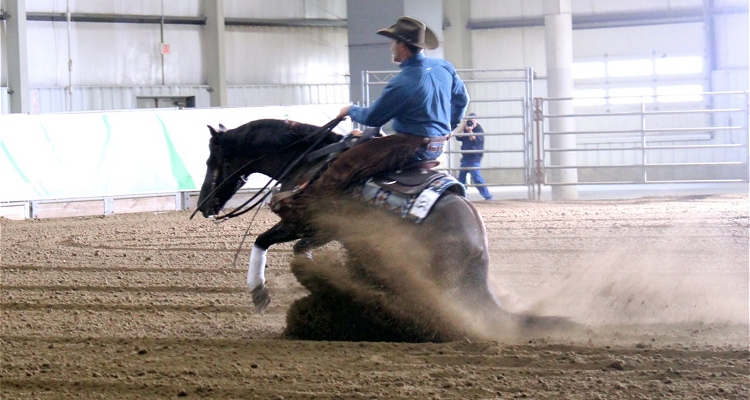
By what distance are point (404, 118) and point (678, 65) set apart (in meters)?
18.6

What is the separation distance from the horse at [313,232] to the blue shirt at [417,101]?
0.40 m

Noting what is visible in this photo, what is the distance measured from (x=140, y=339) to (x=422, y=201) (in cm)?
167

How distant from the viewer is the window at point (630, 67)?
21.7 meters

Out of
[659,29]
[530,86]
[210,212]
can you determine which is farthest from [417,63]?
[659,29]

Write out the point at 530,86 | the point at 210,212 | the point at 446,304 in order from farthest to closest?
the point at 530,86 → the point at 210,212 → the point at 446,304

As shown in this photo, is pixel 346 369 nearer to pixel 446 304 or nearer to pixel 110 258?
pixel 446 304

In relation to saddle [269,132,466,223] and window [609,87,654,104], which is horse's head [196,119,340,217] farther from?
window [609,87,654,104]

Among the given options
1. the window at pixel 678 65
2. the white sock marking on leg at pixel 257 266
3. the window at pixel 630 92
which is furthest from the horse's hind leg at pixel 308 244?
the window at pixel 678 65

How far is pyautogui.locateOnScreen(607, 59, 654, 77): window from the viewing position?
71.2 ft

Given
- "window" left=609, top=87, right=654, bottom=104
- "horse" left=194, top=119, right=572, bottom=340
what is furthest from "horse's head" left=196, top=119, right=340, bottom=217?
"window" left=609, top=87, right=654, bottom=104

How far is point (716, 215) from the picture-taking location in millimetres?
10422

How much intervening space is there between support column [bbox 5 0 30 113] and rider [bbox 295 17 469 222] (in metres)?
15.3

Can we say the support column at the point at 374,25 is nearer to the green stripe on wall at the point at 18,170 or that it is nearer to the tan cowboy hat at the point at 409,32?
the green stripe on wall at the point at 18,170

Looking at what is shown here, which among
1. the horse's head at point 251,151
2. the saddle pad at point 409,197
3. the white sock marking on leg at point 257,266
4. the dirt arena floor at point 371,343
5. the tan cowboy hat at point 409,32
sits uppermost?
the tan cowboy hat at point 409,32
